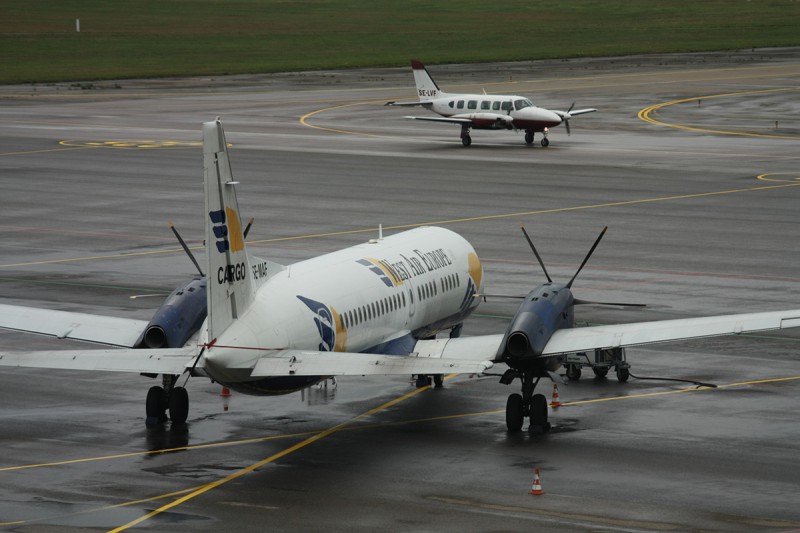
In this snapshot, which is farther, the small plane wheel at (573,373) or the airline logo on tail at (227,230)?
the small plane wheel at (573,373)

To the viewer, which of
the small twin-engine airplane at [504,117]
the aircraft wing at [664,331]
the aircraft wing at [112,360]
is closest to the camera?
the aircraft wing at [112,360]

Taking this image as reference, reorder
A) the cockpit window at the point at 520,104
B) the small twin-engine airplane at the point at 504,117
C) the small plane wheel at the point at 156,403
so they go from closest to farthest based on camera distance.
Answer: the small plane wheel at the point at 156,403, the small twin-engine airplane at the point at 504,117, the cockpit window at the point at 520,104

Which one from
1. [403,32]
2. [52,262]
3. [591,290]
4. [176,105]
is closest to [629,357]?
[591,290]

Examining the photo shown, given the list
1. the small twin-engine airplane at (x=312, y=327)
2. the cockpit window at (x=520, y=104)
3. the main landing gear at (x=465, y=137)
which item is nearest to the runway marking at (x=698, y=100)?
the cockpit window at (x=520, y=104)

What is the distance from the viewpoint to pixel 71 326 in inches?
976

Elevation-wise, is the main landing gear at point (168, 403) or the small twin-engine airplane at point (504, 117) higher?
the small twin-engine airplane at point (504, 117)

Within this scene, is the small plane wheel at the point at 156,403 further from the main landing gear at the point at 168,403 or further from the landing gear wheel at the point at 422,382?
the landing gear wheel at the point at 422,382

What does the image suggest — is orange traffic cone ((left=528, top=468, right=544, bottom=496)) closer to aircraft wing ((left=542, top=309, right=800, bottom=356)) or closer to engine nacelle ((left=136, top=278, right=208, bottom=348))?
aircraft wing ((left=542, top=309, right=800, bottom=356))

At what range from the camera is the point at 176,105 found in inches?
3644

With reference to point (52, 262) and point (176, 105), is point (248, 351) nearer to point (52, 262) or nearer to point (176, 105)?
point (52, 262)

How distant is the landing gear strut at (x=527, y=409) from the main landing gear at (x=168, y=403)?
5744 mm

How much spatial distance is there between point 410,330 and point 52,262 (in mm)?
18602

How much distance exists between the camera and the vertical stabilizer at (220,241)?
69.9 ft

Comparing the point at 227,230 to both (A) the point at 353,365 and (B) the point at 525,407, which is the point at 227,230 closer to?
(A) the point at 353,365
